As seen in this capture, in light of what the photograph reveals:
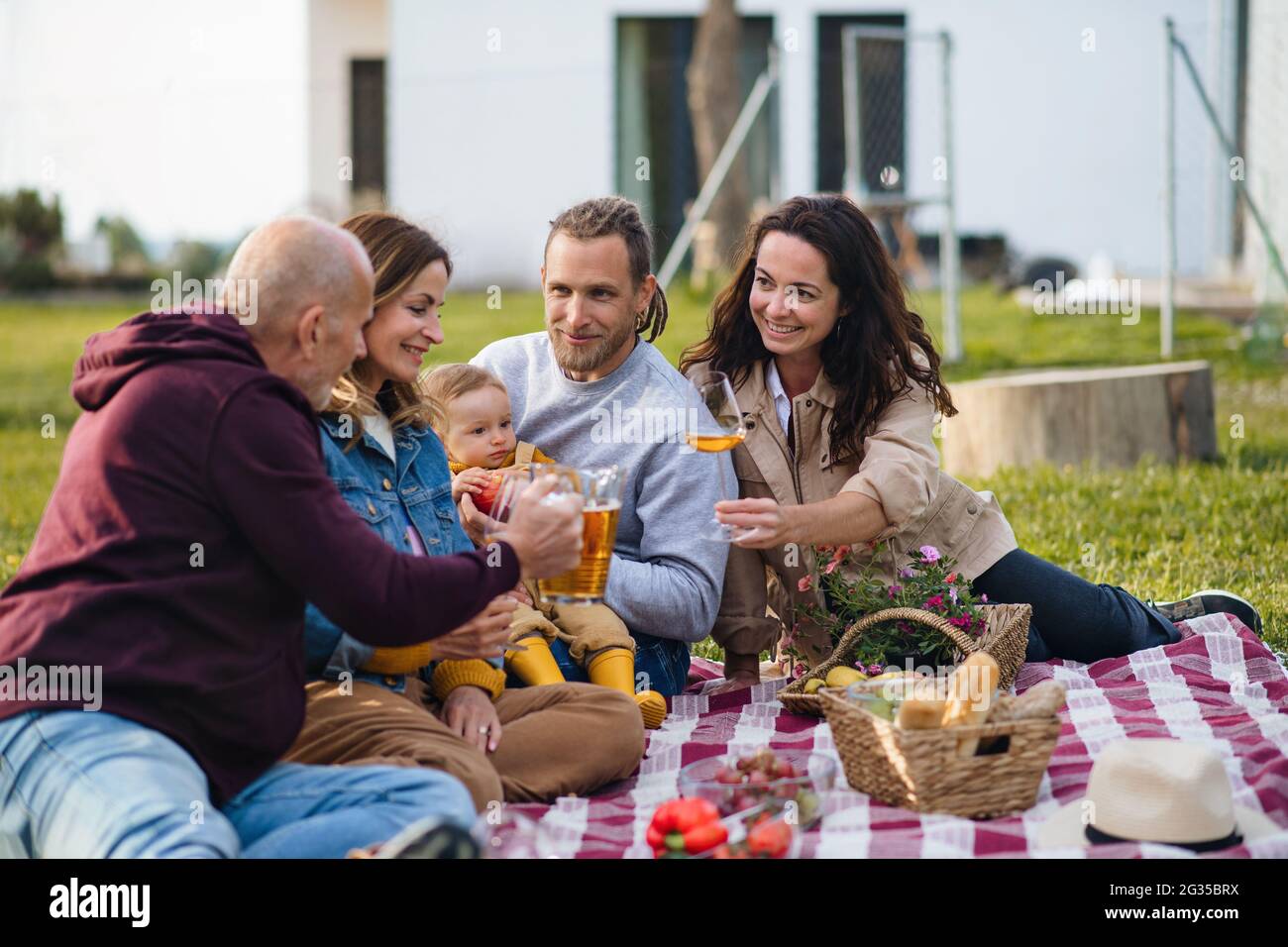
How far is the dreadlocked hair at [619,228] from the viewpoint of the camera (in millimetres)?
4578

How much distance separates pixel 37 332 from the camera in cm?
1773

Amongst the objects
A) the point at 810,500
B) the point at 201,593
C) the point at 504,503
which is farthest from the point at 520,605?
the point at 201,593

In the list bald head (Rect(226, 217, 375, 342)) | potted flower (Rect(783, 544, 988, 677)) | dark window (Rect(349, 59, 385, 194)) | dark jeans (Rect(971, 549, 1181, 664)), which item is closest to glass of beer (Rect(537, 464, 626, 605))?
bald head (Rect(226, 217, 375, 342))

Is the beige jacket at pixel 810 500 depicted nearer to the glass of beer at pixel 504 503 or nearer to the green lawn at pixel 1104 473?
the green lawn at pixel 1104 473

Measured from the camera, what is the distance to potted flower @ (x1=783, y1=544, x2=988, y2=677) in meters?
4.49

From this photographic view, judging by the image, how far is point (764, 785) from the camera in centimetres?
349

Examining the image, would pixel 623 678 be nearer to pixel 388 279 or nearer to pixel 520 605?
pixel 520 605

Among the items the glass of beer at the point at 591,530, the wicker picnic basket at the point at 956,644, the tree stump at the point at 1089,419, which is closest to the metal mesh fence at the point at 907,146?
the tree stump at the point at 1089,419

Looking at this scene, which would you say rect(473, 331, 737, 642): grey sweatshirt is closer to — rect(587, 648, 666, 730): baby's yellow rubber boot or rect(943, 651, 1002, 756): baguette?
rect(587, 648, 666, 730): baby's yellow rubber boot

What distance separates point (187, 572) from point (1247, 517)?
573cm

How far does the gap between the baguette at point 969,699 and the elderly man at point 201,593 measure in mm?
1235

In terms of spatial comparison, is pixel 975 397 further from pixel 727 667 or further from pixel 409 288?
pixel 409 288

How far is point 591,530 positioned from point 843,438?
1.43 meters
